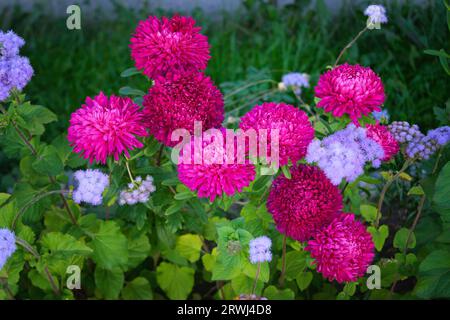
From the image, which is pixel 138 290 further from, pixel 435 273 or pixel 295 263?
pixel 435 273

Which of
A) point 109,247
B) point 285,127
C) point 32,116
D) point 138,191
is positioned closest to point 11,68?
point 32,116

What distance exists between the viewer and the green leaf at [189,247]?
1.79 m

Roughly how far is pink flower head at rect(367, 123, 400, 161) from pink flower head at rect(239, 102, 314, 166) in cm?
20

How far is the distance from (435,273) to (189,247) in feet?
2.27

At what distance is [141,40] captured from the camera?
55.4 inches

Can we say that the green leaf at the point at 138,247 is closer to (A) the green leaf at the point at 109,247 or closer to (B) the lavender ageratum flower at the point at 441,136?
(A) the green leaf at the point at 109,247

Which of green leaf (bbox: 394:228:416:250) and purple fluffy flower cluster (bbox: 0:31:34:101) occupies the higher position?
purple fluffy flower cluster (bbox: 0:31:34:101)

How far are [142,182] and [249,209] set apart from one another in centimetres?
31

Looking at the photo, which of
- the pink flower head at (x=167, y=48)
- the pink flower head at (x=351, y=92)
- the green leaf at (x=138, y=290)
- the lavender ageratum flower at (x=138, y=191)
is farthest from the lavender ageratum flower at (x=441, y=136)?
the green leaf at (x=138, y=290)

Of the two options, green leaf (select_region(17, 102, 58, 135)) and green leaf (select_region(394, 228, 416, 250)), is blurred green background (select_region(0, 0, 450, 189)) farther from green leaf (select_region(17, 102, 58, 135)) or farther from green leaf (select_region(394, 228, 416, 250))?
green leaf (select_region(17, 102, 58, 135))

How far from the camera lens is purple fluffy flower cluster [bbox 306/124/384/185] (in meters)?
1.20

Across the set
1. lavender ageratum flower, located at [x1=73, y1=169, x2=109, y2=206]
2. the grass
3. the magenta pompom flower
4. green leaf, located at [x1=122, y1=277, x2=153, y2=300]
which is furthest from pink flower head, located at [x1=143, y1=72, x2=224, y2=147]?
the grass

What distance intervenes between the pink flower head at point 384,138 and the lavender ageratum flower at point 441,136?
0.10 m

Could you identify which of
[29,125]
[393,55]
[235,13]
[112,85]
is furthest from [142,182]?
[235,13]
